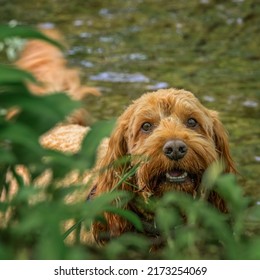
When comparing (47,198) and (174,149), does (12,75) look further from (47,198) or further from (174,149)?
(174,149)

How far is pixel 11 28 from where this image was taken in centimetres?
179

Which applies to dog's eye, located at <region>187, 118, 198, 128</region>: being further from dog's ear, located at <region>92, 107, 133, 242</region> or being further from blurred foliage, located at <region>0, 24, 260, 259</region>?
blurred foliage, located at <region>0, 24, 260, 259</region>

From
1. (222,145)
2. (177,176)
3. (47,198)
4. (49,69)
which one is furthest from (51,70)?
(47,198)

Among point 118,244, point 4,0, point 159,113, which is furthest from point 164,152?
point 4,0

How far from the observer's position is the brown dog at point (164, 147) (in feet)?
15.6

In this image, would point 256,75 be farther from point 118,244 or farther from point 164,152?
point 118,244

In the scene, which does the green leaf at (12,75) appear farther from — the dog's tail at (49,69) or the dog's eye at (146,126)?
the dog's tail at (49,69)

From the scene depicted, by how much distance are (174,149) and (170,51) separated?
20.3 ft

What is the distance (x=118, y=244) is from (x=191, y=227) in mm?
152

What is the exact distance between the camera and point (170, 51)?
10.8 metres

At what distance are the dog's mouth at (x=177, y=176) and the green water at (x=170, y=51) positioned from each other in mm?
2220

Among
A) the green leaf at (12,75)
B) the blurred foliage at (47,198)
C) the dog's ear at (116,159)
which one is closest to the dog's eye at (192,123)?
the dog's ear at (116,159)

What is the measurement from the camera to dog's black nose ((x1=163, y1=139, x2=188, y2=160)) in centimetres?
472

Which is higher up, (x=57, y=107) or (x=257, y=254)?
(x=57, y=107)
